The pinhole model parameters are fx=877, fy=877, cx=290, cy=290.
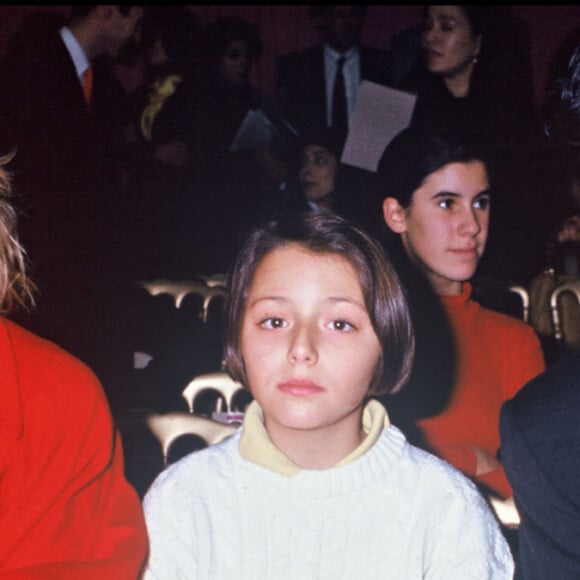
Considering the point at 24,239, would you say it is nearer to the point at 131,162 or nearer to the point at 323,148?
the point at 323,148

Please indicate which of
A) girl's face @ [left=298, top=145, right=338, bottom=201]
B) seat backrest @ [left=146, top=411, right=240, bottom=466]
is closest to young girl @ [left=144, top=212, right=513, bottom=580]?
seat backrest @ [left=146, top=411, right=240, bottom=466]

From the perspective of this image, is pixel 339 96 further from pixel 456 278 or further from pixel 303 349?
pixel 303 349

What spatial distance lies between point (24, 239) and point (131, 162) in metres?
2.78

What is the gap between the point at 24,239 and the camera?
188 cm

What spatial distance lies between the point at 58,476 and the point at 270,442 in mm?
307

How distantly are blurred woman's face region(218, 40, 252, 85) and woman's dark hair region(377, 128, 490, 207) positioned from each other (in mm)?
2747

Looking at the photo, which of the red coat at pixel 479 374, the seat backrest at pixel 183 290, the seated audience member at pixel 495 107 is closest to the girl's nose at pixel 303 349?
the red coat at pixel 479 374

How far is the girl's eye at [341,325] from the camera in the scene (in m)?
1.12

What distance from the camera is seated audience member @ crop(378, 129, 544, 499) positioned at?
68.2 inches

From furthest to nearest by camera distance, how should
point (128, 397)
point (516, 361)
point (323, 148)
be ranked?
1. point (323, 148)
2. point (128, 397)
3. point (516, 361)

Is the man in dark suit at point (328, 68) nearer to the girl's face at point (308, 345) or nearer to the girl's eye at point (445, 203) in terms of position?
the girl's eye at point (445, 203)

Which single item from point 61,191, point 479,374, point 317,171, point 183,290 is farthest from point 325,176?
point 479,374

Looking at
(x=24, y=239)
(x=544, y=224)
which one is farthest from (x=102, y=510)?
(x=544, y=224)

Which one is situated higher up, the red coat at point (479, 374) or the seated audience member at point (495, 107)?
the seated audience member at point (495, 107)
